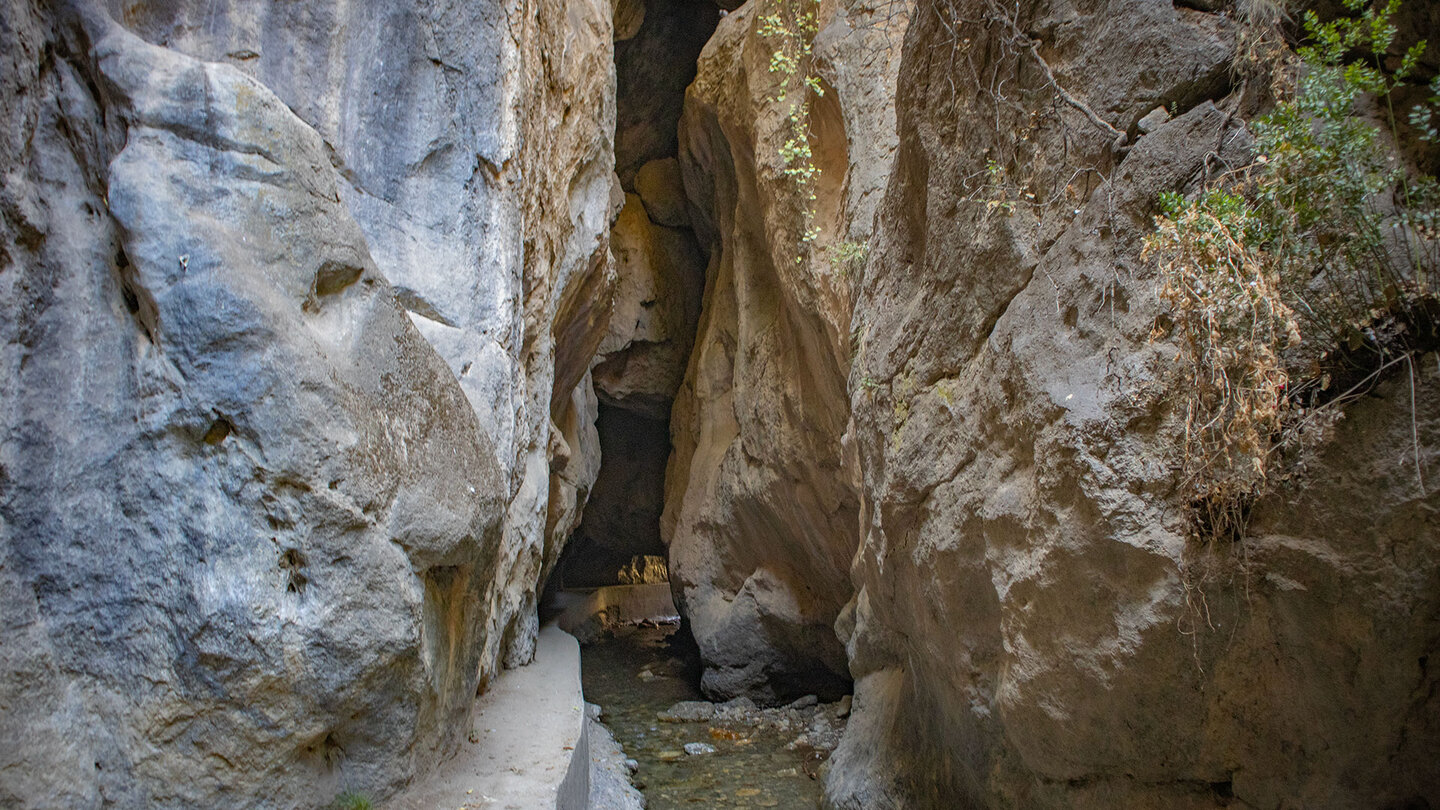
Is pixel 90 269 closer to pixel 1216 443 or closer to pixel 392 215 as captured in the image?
pixel 392 215

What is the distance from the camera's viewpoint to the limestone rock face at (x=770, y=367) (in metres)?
7.76

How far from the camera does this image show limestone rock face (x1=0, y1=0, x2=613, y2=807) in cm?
365

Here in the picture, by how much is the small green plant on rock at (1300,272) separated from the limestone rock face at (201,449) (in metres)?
3.61

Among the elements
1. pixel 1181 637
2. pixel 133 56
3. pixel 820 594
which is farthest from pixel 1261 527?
pixel 820 594

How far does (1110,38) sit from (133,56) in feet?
14.8

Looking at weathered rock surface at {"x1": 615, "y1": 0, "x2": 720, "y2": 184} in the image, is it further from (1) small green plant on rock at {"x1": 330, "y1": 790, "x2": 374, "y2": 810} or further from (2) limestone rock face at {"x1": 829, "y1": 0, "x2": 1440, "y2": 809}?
(1) small green plant on rock at {"x1": 330, "y1": 790, "x2": 374, "y2": 810}

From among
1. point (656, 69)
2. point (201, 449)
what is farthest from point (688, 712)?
point (656, 69)

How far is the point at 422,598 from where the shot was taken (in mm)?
4410

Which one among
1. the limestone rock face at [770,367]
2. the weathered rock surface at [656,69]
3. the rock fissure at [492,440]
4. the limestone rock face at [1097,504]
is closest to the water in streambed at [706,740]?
the limestone rock face at [770,367]

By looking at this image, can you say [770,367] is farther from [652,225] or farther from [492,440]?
[652,225]

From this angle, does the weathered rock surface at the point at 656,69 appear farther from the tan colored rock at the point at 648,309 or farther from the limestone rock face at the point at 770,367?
the limestone rock face at the point at 770,367

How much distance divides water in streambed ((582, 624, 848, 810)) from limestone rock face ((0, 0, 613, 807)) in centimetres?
344

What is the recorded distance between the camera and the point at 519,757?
219 inches

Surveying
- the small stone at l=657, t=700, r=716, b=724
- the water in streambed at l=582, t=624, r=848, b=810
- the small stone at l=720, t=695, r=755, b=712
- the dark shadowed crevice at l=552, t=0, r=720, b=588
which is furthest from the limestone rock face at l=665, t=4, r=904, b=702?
the dark shadowed crevice at l=552, t=0, r=720, b=588
